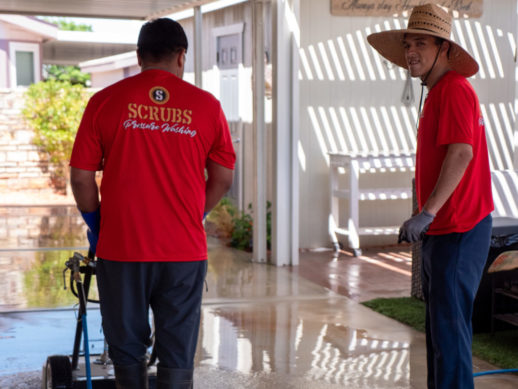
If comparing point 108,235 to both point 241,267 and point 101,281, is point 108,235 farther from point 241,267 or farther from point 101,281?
point 241,267

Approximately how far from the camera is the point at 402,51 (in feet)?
12.3

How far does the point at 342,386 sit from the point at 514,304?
5.23 feet

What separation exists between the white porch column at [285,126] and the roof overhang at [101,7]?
1296mm

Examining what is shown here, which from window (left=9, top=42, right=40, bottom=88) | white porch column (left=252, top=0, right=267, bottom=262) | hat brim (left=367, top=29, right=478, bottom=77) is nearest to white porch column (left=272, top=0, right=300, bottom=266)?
white porch column (left=252, top=0, right=267, bottom=262)

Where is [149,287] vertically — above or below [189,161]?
below

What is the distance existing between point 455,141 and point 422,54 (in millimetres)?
435

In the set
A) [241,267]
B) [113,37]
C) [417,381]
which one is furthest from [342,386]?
[113,37]

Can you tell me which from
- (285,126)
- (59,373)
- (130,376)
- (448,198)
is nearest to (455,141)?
(448,198)

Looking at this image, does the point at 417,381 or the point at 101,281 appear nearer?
the point at 101,281

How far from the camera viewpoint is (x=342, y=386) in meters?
4.10

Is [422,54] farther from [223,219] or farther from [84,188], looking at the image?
[223,219]

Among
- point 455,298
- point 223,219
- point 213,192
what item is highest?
point 213,192

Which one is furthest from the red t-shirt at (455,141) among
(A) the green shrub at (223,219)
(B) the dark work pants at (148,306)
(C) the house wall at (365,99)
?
(A) the green shrub at (223,219)

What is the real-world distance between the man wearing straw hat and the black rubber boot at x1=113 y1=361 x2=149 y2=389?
3.72ft
